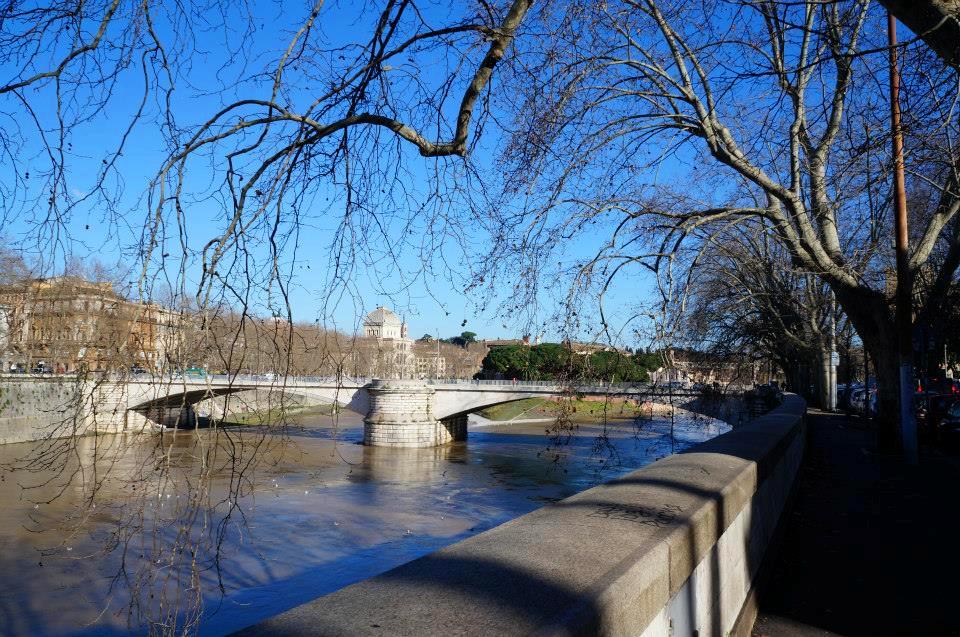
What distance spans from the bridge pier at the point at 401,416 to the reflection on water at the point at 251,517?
8.31m

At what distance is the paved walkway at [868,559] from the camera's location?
482 centimetres

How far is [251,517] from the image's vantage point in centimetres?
2111

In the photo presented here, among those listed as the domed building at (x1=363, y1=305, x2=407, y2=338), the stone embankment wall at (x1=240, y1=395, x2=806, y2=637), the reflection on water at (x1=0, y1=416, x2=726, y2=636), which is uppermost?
the domed building at (x1=363, y1=305, x2=407, y2=338)

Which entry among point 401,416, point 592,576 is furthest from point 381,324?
point 401,416

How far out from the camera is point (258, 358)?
3828 mm

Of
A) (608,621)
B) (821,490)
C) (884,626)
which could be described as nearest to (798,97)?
(821,490)

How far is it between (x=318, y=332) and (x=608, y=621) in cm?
221

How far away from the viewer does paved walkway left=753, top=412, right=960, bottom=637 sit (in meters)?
4.82

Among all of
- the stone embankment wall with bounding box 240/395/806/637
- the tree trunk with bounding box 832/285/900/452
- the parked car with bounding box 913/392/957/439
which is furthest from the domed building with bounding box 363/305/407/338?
the parked car with bounding box 913/392/957/439

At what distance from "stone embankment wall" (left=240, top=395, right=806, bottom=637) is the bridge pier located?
46270 millimetres

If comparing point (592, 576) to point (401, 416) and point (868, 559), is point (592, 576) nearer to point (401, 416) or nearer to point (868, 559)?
point (868, 559)

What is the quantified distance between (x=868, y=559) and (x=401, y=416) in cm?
4573

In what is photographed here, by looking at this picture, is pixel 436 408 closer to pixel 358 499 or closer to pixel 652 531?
pixel 358 499

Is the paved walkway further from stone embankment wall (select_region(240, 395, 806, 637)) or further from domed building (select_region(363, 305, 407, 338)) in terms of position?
domed building (select_region(363, 305, 407, 338))
